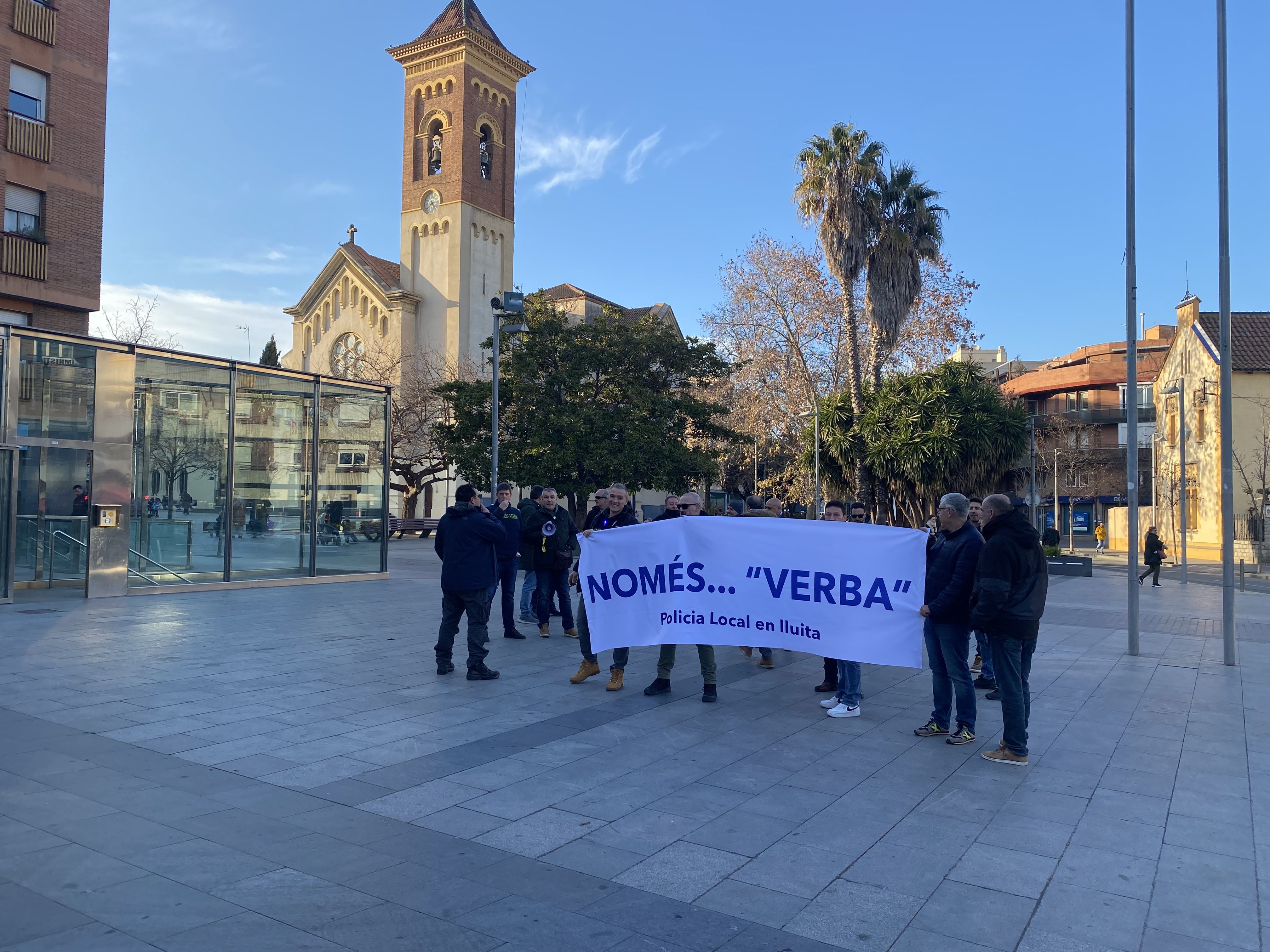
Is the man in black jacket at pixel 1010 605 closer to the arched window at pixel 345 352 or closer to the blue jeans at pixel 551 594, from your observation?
the blue jeans at pixel 551 594

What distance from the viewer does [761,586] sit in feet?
26.2

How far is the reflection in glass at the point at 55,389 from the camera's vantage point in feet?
47.3

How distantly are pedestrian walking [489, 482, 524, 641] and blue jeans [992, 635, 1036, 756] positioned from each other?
250 inches

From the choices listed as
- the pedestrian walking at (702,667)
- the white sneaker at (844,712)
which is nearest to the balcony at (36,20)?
the pedestrian walking at (702,667)

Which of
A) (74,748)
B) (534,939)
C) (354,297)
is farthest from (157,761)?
(354,297)

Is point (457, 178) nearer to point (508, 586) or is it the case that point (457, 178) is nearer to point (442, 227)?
point (442, 227)

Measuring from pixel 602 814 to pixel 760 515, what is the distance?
234 inches

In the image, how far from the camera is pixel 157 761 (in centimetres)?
605

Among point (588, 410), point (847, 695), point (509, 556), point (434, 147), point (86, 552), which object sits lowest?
point (847, 695)

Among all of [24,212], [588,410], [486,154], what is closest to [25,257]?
[24,212]

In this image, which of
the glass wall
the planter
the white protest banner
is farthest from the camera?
the planter

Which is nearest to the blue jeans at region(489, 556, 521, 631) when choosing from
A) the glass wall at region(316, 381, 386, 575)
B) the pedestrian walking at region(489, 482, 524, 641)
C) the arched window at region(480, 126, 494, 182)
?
the pedestrian walking at region(489, 482, 524, 641)

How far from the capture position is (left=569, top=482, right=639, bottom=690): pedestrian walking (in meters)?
8.54

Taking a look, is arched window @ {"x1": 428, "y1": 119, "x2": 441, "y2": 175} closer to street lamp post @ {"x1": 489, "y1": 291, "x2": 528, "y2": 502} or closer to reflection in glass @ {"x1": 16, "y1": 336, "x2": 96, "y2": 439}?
street lamp post @ {"x1": 489, "y1": 291, "x2": 528, "y2": 502}
